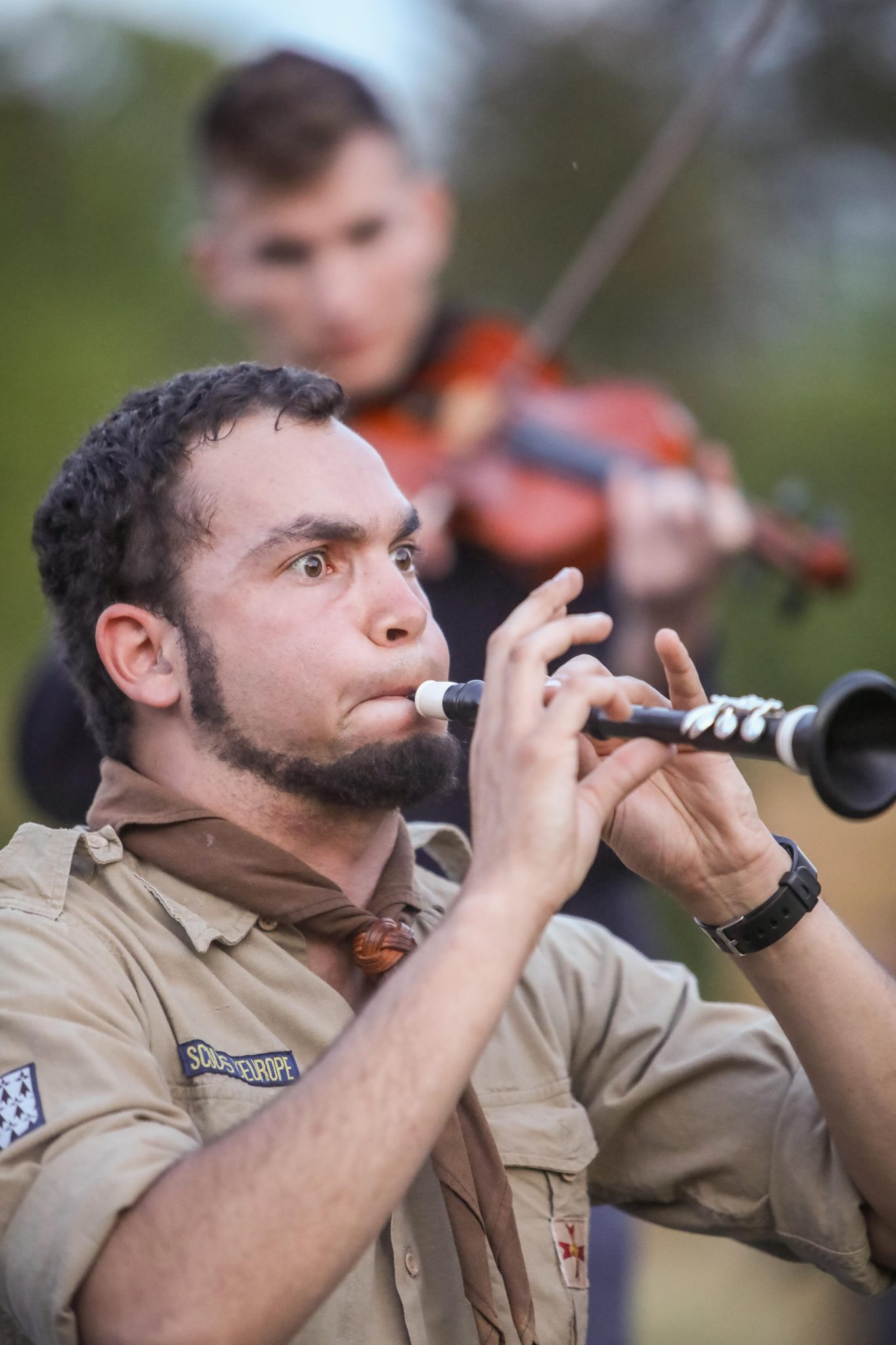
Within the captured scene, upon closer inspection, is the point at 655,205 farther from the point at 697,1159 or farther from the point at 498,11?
the point at 697,1159

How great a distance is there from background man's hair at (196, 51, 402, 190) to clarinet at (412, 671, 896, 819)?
2.64m

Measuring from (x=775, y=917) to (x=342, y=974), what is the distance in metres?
0.52

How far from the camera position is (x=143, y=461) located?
177 cm

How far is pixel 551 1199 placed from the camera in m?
1.71

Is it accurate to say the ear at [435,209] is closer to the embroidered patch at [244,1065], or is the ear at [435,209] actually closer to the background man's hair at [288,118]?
the background man's hair at [288,118]

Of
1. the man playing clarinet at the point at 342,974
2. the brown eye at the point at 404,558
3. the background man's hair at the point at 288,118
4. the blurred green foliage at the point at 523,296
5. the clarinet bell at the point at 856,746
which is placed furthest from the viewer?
the blurred green foliage at the point at 523,296

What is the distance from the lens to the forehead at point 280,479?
1.67 metres

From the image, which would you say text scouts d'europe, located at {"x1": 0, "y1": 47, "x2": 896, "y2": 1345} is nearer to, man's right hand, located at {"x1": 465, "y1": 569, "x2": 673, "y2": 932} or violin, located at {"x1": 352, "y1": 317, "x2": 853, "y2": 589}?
man's right hand, located at {"x1": 465, "y1": 569, "x2": 673, "y2": 932}

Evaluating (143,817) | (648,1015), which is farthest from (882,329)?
(143,817)

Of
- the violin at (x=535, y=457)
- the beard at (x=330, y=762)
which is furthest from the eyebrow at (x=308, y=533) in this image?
the violin at (x=535, y=457)

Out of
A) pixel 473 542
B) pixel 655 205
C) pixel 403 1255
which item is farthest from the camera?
pixel 655 205

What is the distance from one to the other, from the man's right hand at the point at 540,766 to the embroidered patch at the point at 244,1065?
1.34 ft

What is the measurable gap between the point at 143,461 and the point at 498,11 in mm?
3864

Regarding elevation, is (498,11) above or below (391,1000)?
above
